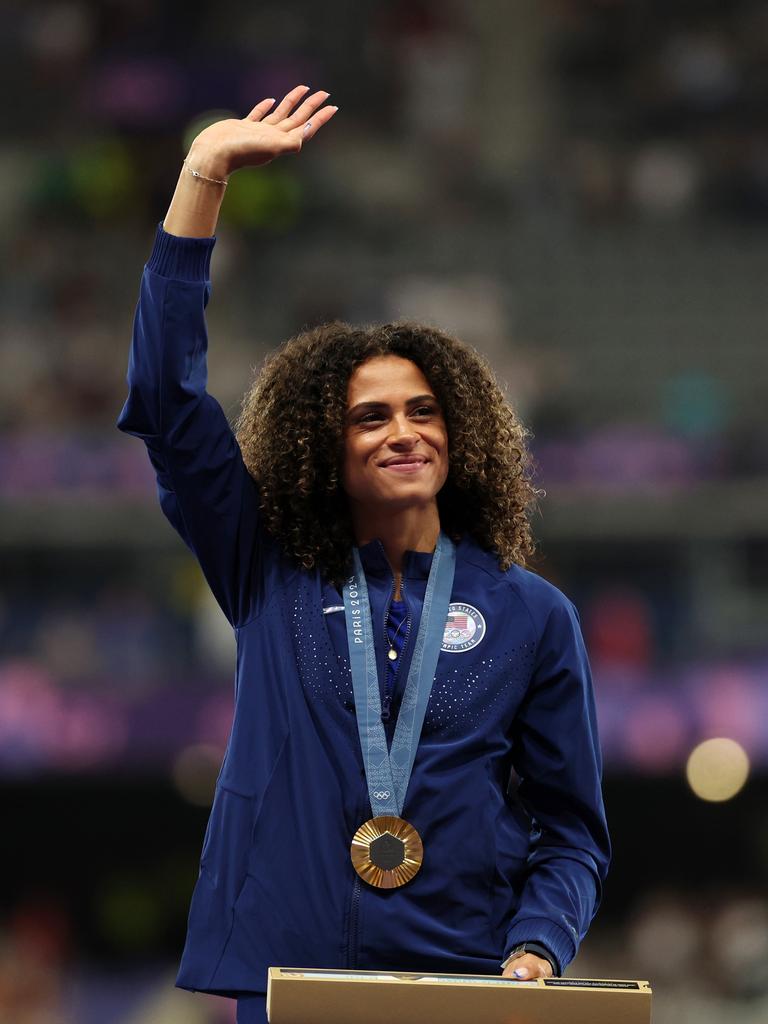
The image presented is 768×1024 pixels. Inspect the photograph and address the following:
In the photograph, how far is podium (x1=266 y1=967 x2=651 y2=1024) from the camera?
7.20ft

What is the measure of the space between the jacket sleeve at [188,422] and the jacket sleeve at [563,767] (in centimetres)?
53

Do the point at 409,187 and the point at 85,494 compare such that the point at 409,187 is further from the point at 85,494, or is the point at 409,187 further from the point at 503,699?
the point at 503,699

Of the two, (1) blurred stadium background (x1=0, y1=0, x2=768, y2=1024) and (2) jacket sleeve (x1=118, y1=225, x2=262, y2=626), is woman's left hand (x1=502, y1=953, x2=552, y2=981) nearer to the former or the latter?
(2) jacket sleeve (x1=118, y1=225, x2=262, y2=626)

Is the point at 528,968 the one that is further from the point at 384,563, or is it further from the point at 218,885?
the point at 384,563

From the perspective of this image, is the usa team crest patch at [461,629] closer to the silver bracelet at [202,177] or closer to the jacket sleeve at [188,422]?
the jacket sleeve at [188,422]

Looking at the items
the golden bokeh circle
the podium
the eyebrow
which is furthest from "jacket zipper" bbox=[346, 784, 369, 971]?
the golden bokeh circle

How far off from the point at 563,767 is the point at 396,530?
0.50 m

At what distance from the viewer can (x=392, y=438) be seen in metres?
2.73

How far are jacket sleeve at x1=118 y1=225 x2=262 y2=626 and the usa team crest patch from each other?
35 centimetres

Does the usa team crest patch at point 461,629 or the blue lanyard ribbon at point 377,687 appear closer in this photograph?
the blue lanyard ribbon at point 377,687

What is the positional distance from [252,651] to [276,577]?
5.7 inches

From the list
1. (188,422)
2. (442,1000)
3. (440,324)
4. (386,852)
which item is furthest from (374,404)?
(440,324)

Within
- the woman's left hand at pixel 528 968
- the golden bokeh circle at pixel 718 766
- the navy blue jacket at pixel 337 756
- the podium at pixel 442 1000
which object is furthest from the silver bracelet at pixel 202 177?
the golden bokeh circle at pixel 718 766

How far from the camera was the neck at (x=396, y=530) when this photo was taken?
111 inches
